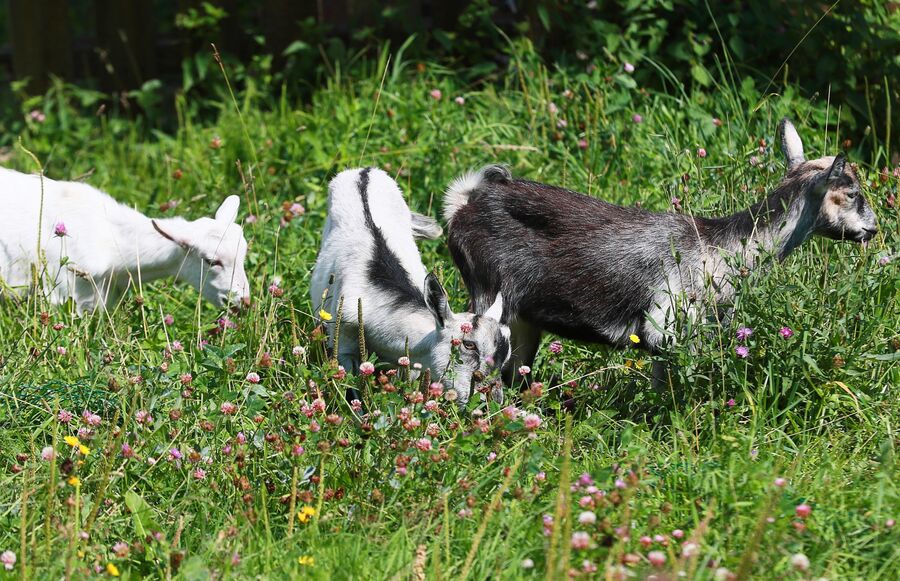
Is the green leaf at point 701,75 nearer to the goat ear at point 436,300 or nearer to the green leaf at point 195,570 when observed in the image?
the goat ear at point 436,300

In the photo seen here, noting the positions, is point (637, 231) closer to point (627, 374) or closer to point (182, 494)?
point (627, 374)

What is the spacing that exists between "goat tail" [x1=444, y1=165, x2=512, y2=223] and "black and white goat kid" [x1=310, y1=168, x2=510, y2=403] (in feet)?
0.94

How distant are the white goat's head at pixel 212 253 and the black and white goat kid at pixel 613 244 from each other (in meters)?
1.06

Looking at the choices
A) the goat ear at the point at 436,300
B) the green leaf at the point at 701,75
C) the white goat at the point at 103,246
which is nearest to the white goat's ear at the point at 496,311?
the goat ear at the point at 436,300

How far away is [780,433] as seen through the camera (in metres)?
3.87

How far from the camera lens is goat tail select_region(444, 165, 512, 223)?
4983 mm

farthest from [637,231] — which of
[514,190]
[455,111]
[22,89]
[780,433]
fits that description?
[22,89]

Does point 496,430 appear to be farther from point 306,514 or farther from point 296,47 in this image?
point 296,47

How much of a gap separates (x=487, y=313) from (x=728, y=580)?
5.90ft

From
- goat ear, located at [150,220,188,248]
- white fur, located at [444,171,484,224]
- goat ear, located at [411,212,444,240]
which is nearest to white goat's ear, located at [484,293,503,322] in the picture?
white fur, located at [444,171,484,224]

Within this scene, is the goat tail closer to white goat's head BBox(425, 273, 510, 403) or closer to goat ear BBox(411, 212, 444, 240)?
goat ear BBox(411, 212, 444, 240)

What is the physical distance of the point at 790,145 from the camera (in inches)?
190

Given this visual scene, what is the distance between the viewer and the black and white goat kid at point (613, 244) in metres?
4.59

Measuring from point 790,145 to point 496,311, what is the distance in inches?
58.7
